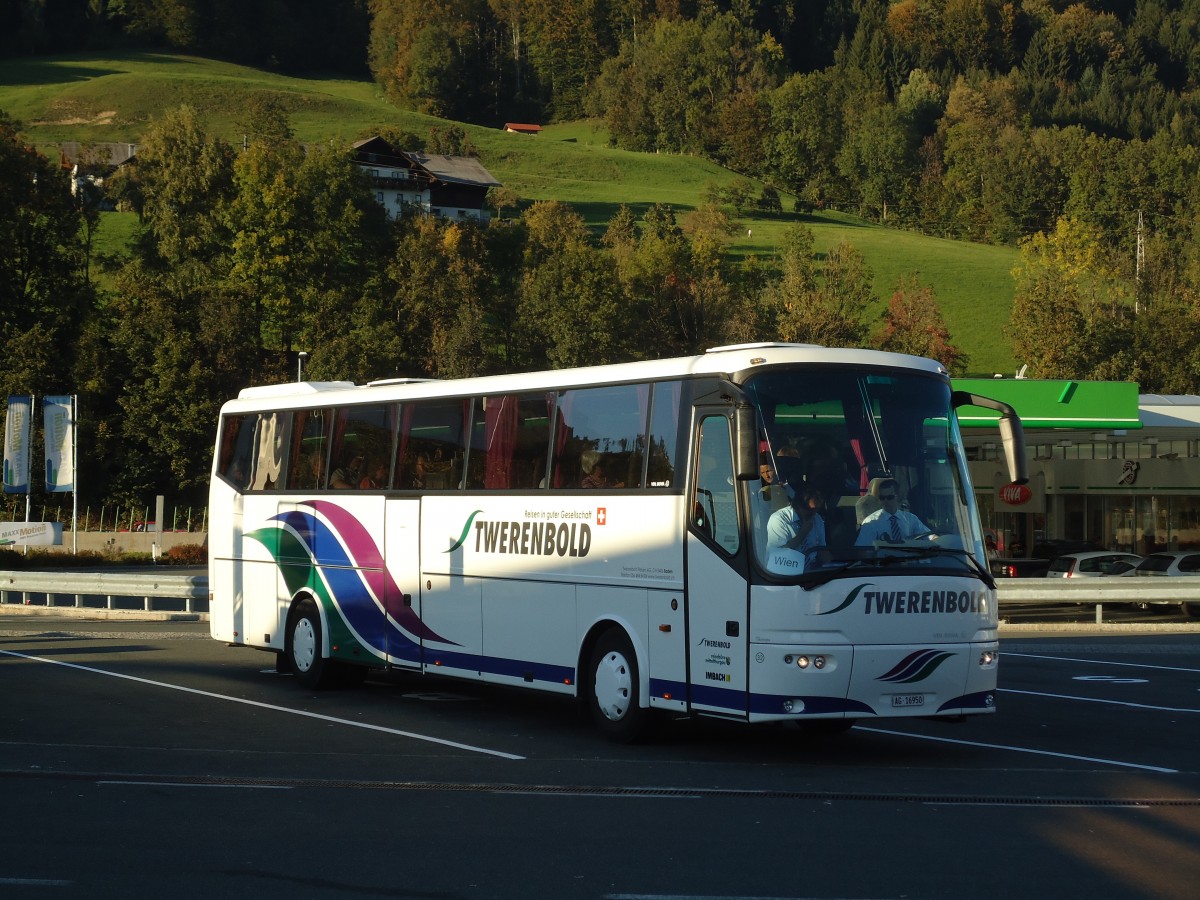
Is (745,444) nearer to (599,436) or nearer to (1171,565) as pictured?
(599,436)

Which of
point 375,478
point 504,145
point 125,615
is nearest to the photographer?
point 375,478

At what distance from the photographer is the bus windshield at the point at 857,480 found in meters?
11.6

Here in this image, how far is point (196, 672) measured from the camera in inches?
744

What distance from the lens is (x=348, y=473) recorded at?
17.3 metres

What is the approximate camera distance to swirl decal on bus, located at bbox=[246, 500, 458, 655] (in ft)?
53.3

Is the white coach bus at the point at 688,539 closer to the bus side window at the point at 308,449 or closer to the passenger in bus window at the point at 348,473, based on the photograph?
the passenger in bus window at the point at 348,473

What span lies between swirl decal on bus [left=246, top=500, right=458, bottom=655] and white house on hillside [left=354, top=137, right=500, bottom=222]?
110456mm

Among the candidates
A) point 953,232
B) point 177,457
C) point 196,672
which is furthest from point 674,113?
point 196,672

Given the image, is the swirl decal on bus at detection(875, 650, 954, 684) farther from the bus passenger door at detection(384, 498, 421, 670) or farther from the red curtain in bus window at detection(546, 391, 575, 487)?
the bus passenger door at detection(384, 498, 421, 670)

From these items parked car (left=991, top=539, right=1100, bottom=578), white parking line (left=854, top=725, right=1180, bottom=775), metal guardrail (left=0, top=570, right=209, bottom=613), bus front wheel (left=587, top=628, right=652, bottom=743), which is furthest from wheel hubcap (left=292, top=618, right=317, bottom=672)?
parked car (left=991, top=539, right=1100, bottom=578)

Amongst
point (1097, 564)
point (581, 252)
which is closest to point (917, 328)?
point (581, 252)

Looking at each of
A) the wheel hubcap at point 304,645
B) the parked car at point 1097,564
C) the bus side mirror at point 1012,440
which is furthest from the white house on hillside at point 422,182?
the bus side mirror at point 1012,440

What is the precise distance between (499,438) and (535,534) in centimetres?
121

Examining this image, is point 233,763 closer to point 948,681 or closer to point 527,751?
point 527,751
